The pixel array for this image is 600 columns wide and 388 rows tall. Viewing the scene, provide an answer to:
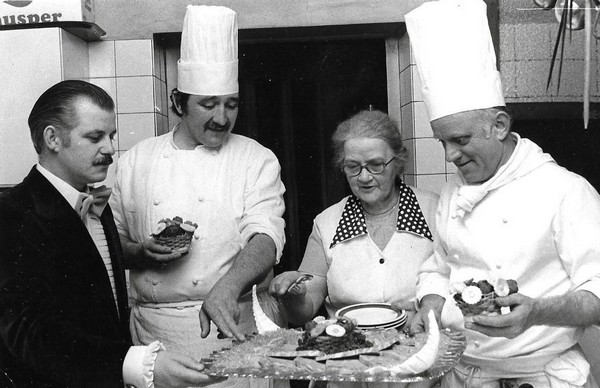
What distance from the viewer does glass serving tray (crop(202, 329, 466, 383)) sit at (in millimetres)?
1614

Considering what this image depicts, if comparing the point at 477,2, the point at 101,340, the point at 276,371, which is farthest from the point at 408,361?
the point at 477,2

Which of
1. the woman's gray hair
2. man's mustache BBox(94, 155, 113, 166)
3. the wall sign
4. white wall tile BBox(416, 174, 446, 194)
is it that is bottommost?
white wall tile BBox(416, 174, 446, 194)

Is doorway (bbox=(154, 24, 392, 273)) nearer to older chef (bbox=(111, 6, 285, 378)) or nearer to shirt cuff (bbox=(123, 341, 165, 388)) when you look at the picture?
older chef (bbox=(111, 6, 285, 378))

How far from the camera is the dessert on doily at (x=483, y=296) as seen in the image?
1.70 m

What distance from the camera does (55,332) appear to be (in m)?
1.73

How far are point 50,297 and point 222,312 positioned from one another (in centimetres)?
50

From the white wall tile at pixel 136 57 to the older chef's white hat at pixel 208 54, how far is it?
71 cm

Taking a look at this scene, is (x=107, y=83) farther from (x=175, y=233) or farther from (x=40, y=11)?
(x=175, y=233)

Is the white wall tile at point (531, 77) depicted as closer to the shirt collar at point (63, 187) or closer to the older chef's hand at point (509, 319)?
the older chef's hand at point (509, 319)

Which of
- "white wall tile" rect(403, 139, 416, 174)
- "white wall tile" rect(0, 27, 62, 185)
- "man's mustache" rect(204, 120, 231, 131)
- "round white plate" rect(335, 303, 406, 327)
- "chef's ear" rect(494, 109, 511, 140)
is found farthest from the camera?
"white wall tile" rect(403, 139, 416, 174)

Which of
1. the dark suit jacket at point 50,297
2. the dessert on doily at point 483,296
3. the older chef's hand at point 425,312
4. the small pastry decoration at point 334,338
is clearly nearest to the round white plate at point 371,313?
the older chef's hand at point 425,312

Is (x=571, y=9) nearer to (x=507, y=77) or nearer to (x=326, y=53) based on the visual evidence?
(x=507, y=77)

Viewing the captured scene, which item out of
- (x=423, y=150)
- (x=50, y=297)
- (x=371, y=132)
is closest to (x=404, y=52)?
(x=423, y=150)


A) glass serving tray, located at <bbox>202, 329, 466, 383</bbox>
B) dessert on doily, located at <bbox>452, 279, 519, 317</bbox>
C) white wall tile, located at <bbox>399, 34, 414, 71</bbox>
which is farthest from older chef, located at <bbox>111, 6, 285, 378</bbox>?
white wall tile, located at <bbox>399, 34, 414, 71</bbox>
